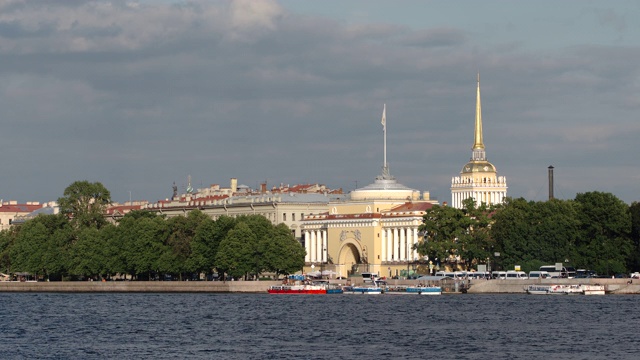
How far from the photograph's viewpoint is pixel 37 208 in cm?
18375

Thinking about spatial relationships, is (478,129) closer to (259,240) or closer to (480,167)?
(480,167)

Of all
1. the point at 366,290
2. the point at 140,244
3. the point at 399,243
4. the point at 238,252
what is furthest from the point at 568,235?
the point at 140,244

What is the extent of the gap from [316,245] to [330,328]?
6388 cm

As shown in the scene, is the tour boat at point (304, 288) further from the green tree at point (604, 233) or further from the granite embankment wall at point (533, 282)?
the green tree at point (604, 233)

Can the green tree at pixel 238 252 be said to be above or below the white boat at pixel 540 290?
above

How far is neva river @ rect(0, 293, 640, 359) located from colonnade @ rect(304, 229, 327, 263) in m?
34.5

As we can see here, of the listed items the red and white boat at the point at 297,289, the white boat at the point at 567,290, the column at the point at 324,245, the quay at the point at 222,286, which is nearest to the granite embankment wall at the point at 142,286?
the quay at the point at 222,286

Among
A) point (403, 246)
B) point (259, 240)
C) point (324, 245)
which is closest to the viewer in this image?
point (259, 240)

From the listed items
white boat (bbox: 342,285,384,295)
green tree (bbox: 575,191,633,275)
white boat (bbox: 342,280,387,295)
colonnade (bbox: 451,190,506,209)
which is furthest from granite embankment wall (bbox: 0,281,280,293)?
colonnade (bbox: 451,190,506,209)

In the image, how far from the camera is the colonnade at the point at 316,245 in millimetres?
129000

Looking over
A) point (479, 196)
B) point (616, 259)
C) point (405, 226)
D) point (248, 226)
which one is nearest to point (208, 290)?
point (248, 226)

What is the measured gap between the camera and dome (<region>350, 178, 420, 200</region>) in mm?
126688

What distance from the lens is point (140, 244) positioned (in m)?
115

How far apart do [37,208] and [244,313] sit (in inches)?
4318
